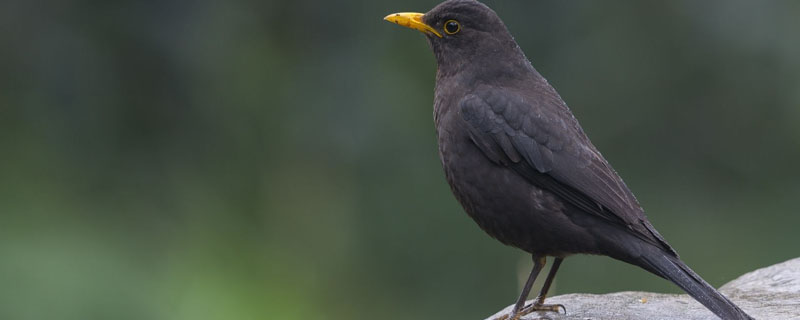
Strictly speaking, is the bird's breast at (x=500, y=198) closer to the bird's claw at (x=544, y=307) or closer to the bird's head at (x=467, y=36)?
the bird's claw at (x=544, y=307)

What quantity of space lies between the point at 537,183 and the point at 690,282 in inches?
29.2

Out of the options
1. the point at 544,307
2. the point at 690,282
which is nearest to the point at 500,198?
the point at 544,307

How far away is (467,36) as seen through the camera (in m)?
5.16

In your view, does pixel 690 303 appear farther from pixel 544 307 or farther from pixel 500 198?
pixel 500 198

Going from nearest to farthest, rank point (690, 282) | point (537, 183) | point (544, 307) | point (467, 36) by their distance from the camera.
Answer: point (690, 282), point (537, 183), point (544, 307), point (467, 36)

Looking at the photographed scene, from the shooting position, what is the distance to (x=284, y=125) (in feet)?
24.2

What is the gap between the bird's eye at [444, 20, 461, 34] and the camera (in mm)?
5199

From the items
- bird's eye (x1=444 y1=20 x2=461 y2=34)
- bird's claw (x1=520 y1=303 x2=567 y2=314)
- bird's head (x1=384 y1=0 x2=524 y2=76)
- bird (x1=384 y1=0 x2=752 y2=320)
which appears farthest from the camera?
bird's eye (x1=444 y1=20 x2=461 y2=34)

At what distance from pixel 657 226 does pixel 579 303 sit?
2.81 meters

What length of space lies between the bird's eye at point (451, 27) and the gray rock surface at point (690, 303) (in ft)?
4.35

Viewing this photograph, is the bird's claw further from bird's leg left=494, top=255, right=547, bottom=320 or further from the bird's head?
the bird's head

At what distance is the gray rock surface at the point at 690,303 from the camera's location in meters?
4.61

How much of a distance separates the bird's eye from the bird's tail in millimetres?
1433

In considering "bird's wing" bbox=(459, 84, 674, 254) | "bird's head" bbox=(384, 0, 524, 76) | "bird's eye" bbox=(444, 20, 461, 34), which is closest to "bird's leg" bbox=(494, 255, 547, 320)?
"bird's wing" bbox=(459, 84, 674, 254)
